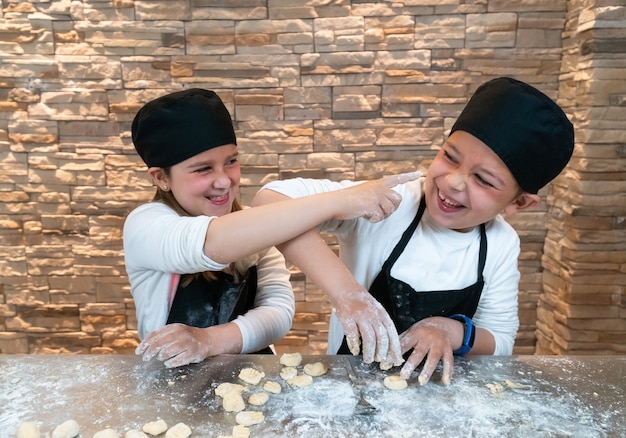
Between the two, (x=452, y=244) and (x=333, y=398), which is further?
(x=452, y=244)

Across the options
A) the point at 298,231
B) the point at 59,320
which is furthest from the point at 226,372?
the point at 59,320

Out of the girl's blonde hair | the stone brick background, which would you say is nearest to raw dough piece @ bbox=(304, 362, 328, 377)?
the girl's blonde hair

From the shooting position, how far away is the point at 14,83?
6.79 feet

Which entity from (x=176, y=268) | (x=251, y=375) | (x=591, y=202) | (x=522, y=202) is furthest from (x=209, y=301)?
(x=591, y=202)

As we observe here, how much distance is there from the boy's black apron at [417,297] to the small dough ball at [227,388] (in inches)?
18.2

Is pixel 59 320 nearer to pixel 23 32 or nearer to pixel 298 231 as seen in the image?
pixel 23 32

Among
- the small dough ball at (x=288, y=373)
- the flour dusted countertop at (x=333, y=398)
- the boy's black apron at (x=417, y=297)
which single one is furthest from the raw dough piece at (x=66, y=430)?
the boy's black apron at (x=417, y=297)

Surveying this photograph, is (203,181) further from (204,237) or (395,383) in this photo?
(395,383)

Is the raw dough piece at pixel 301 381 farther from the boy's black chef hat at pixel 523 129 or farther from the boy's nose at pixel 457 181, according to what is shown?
the boy's black chef hat at pixel 523 129

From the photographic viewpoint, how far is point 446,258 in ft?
4.12

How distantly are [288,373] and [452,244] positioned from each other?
0.53 metres

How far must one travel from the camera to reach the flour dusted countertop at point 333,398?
853 millimetres

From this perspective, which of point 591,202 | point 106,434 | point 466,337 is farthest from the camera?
point 591,202

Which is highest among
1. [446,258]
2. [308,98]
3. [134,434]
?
[308,98]
